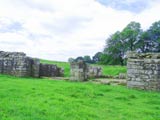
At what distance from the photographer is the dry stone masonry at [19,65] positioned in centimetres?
2302

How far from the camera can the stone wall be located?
672 inches

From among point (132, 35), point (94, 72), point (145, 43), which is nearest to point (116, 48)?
point (132, 35)

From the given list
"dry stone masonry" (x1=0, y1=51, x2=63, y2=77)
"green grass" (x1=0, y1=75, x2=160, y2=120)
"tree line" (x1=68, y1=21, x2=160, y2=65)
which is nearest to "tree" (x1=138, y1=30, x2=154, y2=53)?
"tree line" (x1=68, y1=21, x2=160, y2=65)

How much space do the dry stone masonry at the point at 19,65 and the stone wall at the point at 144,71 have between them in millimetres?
8203

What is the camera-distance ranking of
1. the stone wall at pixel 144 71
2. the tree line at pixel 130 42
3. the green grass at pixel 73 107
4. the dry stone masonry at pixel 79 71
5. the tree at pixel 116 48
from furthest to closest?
1. the tree at pixel 116 48
2. the tree line at pixel 130 42
3. the dry stone masonry at pixel 79 71
4. the stone wall at pixel 144 71
5. the green grass at pixel 73 107

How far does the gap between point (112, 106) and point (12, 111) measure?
147 inches

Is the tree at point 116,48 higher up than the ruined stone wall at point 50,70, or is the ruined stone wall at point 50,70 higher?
the tree at point 116,48

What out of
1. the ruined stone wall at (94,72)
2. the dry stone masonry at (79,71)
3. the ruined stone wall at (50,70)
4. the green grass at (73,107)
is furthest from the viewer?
the ruined stone wall at (94,72)

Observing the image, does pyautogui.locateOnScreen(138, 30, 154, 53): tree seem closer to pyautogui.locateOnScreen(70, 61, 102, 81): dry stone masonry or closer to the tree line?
the tree line

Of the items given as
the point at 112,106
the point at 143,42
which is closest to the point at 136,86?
the point at 112,106

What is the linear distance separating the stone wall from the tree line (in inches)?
1830

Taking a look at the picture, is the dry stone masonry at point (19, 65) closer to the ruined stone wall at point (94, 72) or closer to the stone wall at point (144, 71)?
the ruined stone wall at point (94, 72)

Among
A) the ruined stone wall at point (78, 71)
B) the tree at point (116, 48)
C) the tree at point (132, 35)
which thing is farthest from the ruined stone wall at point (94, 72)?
the tree at point (132, 35)

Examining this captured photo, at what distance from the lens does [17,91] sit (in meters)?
13.2
